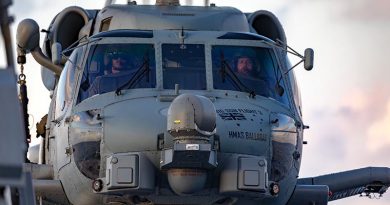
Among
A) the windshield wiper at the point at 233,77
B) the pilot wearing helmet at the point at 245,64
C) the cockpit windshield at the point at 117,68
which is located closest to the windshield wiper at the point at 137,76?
the cockpit windshield at the point at 117,68

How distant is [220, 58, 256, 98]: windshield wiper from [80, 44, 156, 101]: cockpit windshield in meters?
1.02

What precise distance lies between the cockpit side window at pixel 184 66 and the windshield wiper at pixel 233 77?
0.28 meters

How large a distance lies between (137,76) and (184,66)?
29.6 inches

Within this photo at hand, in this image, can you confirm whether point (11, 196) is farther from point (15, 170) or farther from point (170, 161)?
point (170, 161)

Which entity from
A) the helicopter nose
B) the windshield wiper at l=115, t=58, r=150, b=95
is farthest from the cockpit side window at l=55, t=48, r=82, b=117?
the helicopter nose

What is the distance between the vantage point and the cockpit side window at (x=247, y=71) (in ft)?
50.9

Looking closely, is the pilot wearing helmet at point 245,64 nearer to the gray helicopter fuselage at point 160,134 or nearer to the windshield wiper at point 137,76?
the gray helicopter fuselage at point 160,134

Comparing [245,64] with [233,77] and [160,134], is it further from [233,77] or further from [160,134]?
[160,134]

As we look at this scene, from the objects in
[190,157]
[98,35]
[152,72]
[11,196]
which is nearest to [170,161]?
[190,157]

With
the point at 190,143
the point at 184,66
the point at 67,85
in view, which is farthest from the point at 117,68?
the point at 190,143

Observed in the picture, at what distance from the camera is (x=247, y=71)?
15875 millimetres

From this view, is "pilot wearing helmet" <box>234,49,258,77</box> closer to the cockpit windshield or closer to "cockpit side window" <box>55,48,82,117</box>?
the cockpit windshield

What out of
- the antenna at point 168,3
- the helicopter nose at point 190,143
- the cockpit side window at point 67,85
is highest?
the antenna at point 168,3

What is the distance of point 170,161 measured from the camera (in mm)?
13117
